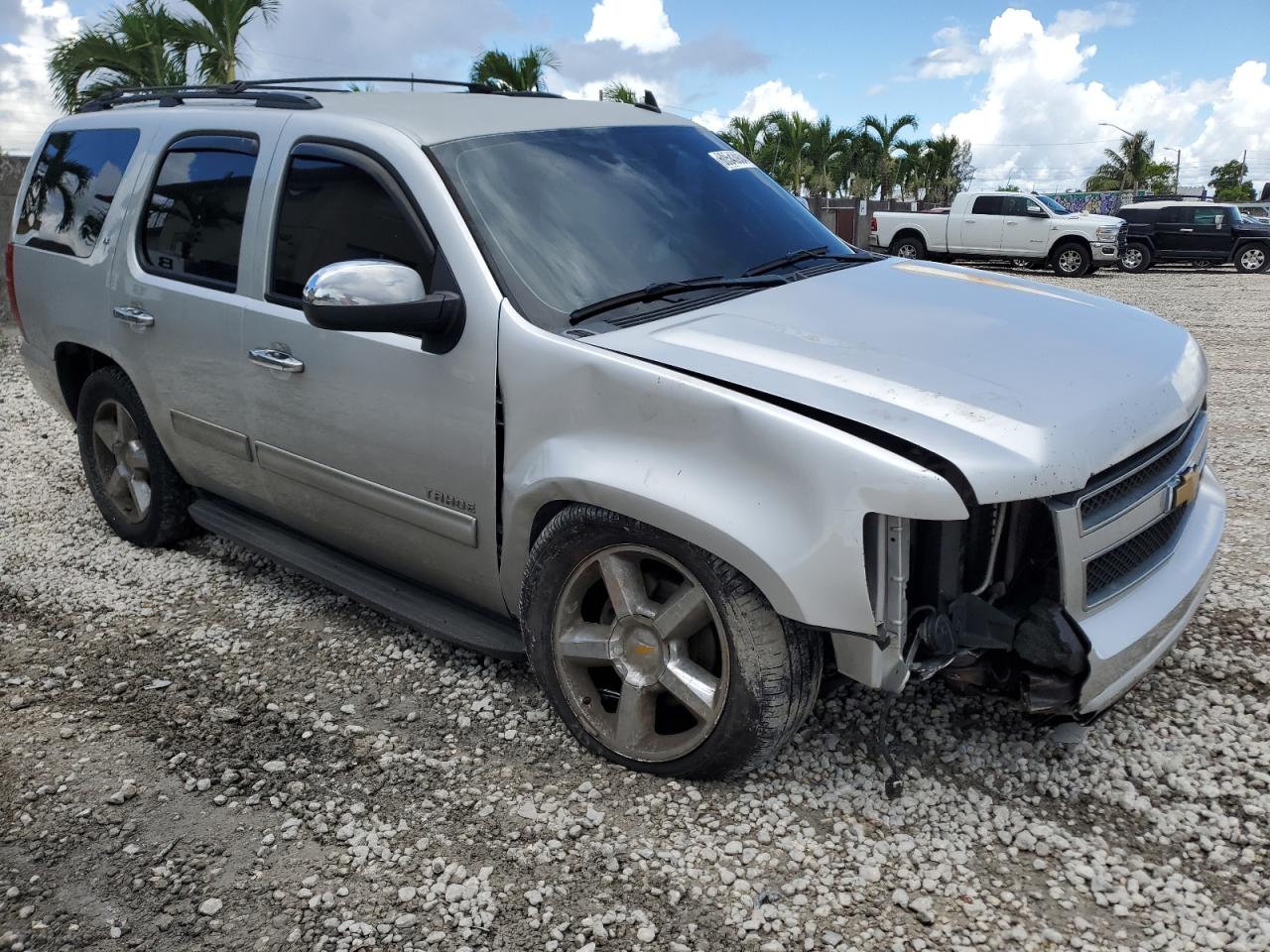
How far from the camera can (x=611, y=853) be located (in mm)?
2609

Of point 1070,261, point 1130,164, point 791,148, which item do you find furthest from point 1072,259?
point 1130,164

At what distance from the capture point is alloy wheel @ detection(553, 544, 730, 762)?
269 centimetres

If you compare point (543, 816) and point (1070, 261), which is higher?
point (1070, 261)

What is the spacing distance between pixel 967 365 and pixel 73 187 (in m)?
4.07

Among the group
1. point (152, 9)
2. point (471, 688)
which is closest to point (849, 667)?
point (471, 688)

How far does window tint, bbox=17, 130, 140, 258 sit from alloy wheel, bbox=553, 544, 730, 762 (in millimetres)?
2970

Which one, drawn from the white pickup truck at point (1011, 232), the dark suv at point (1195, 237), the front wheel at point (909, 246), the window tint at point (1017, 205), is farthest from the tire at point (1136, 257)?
the front wheel at point (909, 246)

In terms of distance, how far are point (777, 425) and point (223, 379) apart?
2323 mm

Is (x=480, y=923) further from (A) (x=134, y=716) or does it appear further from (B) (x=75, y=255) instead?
(B) (x=75, y=255)

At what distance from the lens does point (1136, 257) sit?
2302 centimetres

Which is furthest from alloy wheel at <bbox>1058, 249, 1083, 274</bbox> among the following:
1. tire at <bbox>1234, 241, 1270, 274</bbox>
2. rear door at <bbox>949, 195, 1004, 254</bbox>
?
tire at <bbox>1234, 241, 1270, 274</bbox>

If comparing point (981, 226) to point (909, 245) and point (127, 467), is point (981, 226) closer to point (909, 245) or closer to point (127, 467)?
point (909, 245)

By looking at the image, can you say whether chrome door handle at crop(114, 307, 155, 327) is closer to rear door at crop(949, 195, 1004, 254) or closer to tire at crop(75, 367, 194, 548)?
tire at crop(75, 367, 194, 548)

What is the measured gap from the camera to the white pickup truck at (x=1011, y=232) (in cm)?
2111
